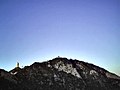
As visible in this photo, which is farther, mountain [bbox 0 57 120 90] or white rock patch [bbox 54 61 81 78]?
white rock patch [bbox 54 61 81 78]

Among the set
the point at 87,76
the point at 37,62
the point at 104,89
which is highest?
the point at 37,62

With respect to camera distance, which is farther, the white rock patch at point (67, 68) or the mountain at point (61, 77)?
the white rock patch at point (67, 68)

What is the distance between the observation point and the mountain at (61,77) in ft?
252

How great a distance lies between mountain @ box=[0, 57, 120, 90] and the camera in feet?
252

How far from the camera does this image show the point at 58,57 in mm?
97688

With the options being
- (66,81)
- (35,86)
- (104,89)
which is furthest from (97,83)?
(35,86)

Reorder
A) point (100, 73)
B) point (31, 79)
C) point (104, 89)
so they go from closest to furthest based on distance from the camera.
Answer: point (31, 79) → point (104, 89) → point (100, 73)

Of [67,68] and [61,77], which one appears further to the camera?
[67,68]

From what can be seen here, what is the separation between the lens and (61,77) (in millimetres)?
86250

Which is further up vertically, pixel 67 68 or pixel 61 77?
pixel 67 68

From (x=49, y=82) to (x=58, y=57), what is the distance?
58.6ft

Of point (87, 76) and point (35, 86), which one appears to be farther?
point (87, 76)

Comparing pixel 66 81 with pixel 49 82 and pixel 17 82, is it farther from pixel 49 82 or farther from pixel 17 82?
pixel 17 82

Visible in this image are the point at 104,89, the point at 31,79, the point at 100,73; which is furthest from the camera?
the point at 100,73
